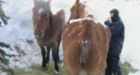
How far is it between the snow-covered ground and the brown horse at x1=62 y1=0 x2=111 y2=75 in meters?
1.86

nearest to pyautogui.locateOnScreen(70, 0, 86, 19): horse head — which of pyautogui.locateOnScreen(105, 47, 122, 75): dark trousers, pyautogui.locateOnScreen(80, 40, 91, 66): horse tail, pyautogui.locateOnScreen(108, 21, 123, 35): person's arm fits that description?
pyautogui.locateOnScreen(108, 21, 123, 35): person's arm

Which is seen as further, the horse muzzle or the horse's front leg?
the horse's front leg

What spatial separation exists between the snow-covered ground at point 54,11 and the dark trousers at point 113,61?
1.94 ft

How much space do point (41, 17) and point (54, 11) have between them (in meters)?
0.72

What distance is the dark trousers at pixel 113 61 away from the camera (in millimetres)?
6440

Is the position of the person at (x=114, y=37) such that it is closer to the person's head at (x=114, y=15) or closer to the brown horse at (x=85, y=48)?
the person's head at (x=114, y=15)

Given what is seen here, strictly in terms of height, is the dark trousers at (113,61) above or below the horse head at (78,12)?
below

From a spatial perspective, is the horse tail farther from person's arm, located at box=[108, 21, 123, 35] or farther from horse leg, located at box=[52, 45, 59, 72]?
horse leg, located at box=[52, 45, 59, 72]

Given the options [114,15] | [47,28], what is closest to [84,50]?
[114,15]

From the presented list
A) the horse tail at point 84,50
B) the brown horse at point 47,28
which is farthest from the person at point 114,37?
the horse tail at point 84,50

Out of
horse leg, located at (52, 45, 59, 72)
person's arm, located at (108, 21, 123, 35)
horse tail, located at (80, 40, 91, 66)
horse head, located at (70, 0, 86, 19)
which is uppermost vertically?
horse head, located at (70, 0, 86, 19)

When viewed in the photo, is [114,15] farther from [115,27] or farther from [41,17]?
[41,17]

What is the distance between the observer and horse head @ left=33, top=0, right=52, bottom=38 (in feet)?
21.6

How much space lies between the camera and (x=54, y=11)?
728 cm
